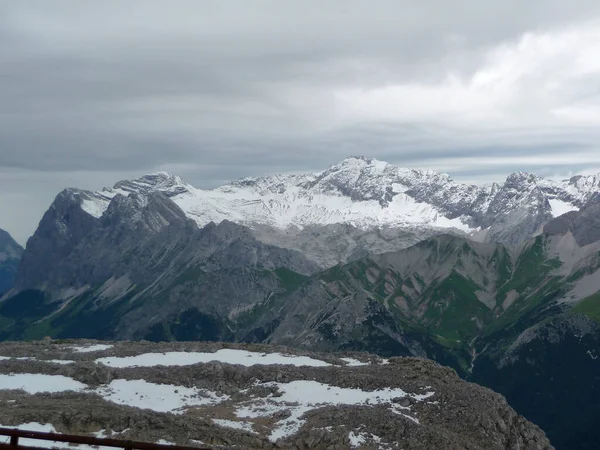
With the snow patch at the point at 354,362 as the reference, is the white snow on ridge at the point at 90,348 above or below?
above

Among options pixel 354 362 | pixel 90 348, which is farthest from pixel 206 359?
pixel 90 348

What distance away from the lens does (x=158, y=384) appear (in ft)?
220

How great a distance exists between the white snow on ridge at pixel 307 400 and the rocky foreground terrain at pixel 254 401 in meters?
0.08

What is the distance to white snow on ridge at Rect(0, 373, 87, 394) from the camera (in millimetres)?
64250

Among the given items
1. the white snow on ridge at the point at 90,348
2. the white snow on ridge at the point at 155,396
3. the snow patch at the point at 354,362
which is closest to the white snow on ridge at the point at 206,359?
the snow patch at the point at 354,362

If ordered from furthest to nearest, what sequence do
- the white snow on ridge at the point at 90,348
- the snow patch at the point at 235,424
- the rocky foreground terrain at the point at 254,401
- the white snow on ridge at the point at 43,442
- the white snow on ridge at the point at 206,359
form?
1. the white snow on ridge at the point at 90,348
2. the white snow on ridge at the point at 206,359
3. the snow patch at the point at 235,424
4. the rocky foreground terrain at the point at 254,401
5. the white snow on ridge at the point at 43,442

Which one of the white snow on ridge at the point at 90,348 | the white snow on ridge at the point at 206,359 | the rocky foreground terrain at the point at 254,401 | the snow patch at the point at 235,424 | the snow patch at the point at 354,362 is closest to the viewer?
the rocky foreground terrain at the point at 254,401

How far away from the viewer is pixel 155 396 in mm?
64375

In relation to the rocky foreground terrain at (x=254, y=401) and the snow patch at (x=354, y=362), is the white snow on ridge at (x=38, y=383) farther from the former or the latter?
the snow patch at (x=354, y=362)

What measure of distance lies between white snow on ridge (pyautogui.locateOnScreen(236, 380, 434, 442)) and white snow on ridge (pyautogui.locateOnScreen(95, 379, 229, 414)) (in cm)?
377

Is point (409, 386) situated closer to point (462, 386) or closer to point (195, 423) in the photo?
point (462, 386)

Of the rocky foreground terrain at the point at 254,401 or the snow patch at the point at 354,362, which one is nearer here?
the rocky foreground terrain at the point at 254,401

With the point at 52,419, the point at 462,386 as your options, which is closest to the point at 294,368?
the point at 462,386

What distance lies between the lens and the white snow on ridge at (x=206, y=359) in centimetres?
7425
